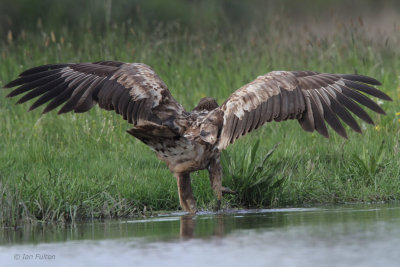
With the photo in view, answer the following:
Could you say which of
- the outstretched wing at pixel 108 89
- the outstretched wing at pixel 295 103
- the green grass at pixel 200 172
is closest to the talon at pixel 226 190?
the green grass at pixel 200 172

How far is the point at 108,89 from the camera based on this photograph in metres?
7.74

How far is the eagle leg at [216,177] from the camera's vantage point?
304 inches

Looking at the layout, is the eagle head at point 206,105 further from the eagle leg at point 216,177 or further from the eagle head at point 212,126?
the eagle leg at point 216,177

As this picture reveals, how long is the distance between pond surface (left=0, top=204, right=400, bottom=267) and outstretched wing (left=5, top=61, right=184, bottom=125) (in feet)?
3.45

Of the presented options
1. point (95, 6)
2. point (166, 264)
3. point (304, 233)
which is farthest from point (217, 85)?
point (95, 6)

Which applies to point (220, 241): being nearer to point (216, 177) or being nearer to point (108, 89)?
point (216, 177)

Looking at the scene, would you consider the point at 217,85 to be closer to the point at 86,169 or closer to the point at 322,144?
the point at 322,144

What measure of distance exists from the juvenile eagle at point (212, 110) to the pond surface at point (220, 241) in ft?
2.19

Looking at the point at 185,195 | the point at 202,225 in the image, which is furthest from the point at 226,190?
the point at 202,225

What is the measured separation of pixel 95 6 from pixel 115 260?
1674cm

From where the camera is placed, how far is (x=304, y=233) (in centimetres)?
575

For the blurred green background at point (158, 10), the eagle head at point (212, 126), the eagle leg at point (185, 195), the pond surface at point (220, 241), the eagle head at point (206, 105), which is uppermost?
the blurred green background at point (158, 10)

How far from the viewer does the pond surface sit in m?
4.89

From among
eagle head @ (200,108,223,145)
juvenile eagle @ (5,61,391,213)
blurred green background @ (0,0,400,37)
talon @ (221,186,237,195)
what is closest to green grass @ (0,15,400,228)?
talon @ (221,186,237,195)
